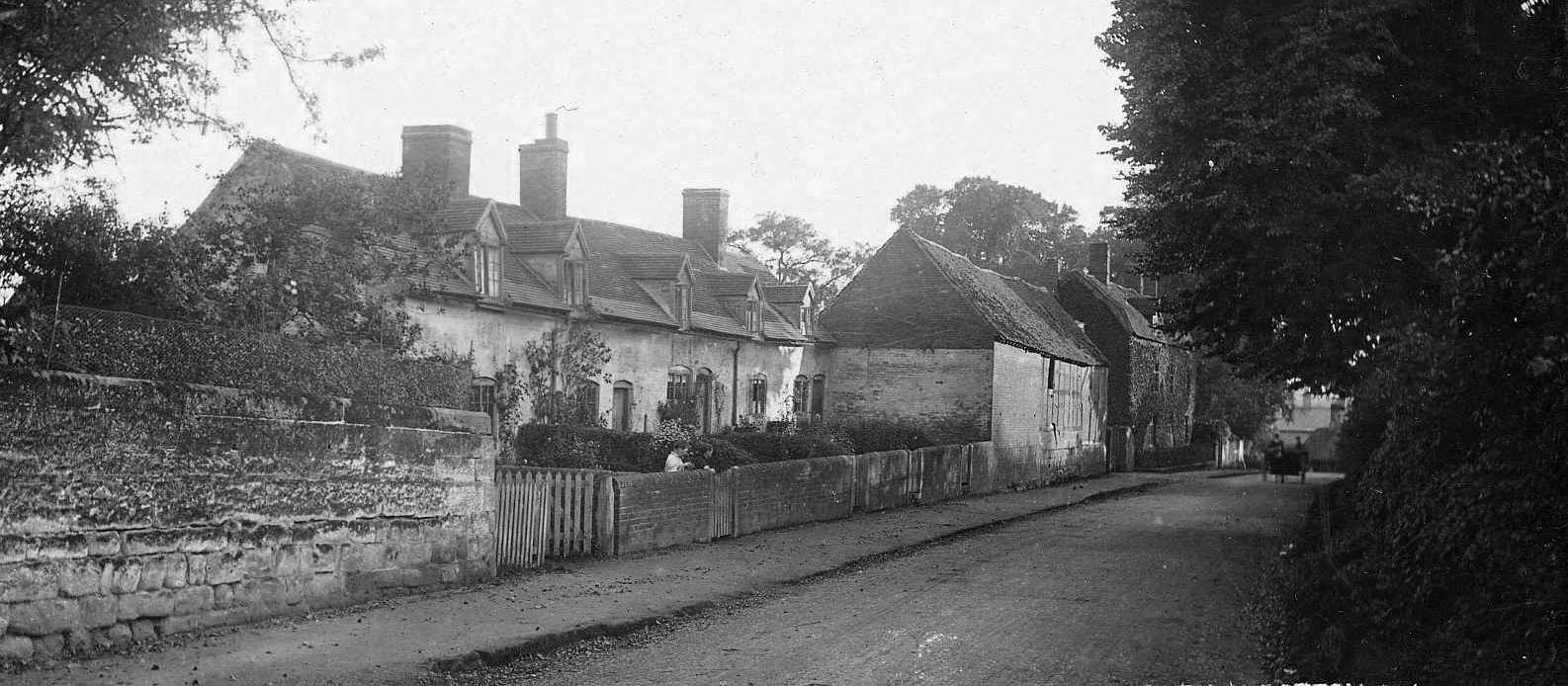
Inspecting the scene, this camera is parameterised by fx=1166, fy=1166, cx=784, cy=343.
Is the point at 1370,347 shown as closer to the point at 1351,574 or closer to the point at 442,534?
the point at 1351,574

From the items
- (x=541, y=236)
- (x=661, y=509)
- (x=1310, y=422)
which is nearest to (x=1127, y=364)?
(x=541, y=236)

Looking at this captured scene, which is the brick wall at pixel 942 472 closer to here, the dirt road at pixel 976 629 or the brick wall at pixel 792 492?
the brick wall at pixel 792 492

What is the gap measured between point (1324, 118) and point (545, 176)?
22.2 metres

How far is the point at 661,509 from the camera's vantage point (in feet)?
52.4

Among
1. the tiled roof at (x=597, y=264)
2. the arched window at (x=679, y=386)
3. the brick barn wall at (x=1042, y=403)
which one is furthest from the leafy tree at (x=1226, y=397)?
the arched window at (x=679, y=386)

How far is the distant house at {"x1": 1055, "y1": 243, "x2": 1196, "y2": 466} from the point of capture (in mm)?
48188

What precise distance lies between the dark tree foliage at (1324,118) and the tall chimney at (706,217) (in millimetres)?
23350

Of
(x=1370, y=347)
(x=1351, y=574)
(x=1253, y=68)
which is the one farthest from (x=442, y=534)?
(x=1370, y=347)

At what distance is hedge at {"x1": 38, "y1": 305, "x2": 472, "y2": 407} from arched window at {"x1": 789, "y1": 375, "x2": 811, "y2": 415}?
22525 mm

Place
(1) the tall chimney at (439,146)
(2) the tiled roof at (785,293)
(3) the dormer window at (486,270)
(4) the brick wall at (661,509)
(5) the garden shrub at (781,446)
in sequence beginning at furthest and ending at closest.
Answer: (2) the tiled roof at (785,293), (1) the tall chimney at (439,146), (5) the garden shrub at (781,446), (3) the dormer window at (486,270), (4) the brick wall at (661,509)

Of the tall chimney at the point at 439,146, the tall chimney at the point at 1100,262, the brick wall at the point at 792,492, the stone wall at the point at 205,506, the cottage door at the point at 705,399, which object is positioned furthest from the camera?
the tall chimney at the point at 1100,262

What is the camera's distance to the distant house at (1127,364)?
4819cm

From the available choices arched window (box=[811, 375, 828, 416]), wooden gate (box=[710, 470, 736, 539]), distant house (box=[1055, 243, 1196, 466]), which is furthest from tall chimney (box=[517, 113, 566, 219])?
distant house (box=[1055, 243, 1196, 466])

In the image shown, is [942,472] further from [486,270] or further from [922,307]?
[486,270]
